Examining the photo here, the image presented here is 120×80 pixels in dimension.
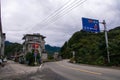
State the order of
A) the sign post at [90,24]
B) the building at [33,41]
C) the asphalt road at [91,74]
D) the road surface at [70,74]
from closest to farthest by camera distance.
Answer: the asphalt road at [91,74], the road surface at [70,74], the sign post at [90,24], the building at [33,41]

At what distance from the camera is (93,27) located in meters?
28.2

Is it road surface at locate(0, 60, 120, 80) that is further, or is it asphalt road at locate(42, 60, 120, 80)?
road surface at locate(0, 60, 120, 80)

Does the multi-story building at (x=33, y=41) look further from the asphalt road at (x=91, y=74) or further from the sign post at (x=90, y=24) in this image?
the asphalt road at (x=91, y=74)

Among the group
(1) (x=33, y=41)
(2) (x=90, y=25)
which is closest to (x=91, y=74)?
(2) (x=90, y=25)

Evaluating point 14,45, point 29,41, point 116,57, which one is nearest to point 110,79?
point 116,57

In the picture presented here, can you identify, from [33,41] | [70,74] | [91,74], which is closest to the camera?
[91,74]

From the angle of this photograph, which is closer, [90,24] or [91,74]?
[91,74]

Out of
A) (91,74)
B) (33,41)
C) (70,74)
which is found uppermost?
(33,41)

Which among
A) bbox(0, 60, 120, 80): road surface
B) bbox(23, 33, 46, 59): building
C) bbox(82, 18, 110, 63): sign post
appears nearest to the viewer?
bbox(0, 60, 120, 80): road surface

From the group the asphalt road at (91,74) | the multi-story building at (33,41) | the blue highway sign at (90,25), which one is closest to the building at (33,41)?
the multi-story building at (33,41)

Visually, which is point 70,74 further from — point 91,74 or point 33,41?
point 33,41

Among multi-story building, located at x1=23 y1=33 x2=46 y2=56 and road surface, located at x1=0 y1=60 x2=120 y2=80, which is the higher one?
multi-story building, located at x1=23 y1=33 x2=46 y2=56

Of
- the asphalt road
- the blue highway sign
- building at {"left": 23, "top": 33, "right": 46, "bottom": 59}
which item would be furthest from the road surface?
building at {"left": 23, "top": 33, "right": 46, "bottom": 59}

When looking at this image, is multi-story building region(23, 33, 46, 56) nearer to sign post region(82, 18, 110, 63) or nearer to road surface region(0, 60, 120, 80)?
sign post region(82, 18, 110, 63)
